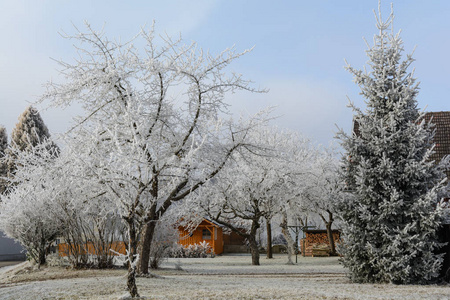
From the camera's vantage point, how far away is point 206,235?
3306 centimetres

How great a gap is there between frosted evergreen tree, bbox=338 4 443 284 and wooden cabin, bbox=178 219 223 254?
66.0 ft

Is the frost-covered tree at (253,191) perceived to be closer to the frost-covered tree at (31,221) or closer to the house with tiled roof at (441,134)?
the frost-covered tree at (31,221)

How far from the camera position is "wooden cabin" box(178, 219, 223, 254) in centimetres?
3175

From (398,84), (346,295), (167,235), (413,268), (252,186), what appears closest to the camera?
(346,295)

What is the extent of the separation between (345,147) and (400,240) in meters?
2.79

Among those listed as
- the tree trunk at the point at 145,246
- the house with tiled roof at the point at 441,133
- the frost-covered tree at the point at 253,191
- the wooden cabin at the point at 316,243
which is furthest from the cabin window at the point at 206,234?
the tree trunk at the point at 145,246

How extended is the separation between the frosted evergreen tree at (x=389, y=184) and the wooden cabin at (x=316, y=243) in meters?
16.9

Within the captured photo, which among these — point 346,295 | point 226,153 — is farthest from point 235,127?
point 346,295

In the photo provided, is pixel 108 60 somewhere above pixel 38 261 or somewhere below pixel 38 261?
above

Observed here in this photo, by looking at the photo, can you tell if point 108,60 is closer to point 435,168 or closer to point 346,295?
point 346,295

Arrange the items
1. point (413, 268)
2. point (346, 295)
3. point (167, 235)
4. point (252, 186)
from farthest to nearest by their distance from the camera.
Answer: point (252, 186)
point (167, 235)
point (413, 268)
point (346, 295)

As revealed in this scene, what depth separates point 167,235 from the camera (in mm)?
17750

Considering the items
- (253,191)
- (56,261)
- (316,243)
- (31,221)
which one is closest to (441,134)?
(253,191)

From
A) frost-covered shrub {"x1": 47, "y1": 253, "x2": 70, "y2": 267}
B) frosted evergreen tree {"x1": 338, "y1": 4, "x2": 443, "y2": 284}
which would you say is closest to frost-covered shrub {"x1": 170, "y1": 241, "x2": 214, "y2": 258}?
frost-covered shrub {"x1": 47, "y1": 253, "x2": 70, "y2": 267}
